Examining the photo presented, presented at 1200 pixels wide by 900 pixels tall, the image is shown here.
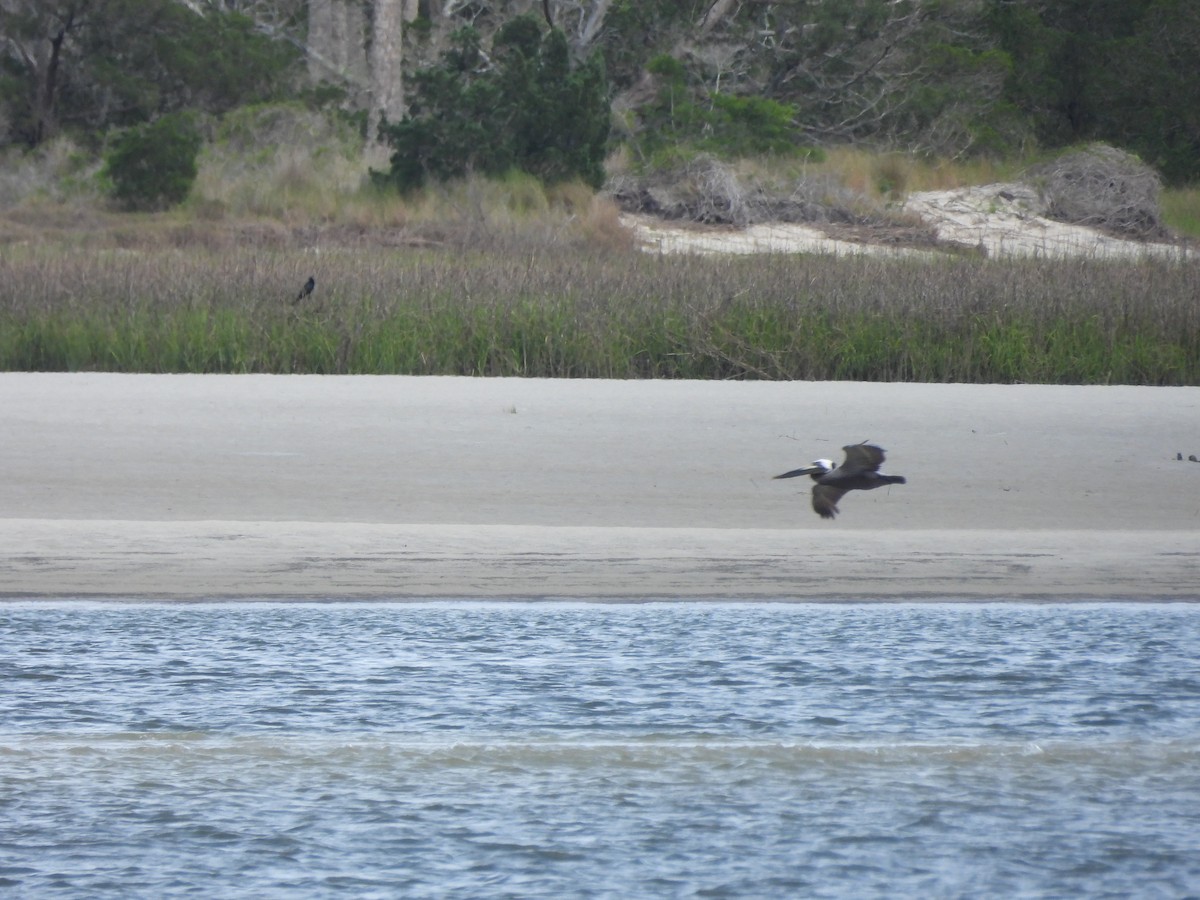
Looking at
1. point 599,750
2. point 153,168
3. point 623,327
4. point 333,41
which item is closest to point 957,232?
point 153,168

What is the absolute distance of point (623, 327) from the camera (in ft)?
33.1

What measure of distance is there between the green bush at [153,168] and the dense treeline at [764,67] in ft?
12.5

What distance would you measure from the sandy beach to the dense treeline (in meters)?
16.8

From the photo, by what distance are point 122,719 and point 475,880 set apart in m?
1.37

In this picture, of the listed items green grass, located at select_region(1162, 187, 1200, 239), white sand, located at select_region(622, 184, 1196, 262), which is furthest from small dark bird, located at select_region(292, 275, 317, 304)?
green grass, located at select_region(1162, 187, 1200, 239)

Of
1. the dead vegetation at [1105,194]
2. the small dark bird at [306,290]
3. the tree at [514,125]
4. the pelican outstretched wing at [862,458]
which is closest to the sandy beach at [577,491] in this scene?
the pelican outstretched wing at [862,458]

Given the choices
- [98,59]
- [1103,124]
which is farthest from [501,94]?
[1103,124]

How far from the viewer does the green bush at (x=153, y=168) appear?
21.1m

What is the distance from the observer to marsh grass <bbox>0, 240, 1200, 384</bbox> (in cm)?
982

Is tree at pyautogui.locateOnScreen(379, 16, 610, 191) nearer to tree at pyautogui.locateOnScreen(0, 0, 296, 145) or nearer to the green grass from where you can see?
tree at pyautogui.locateOnScreen(0, 0, 296, 145)

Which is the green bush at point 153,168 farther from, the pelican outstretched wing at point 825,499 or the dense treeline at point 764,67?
the pelican outstretched wing at point 825,499

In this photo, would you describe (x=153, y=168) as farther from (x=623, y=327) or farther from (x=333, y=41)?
(x=623, y=327)

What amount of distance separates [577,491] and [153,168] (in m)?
15.4

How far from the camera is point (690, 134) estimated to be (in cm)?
2505
